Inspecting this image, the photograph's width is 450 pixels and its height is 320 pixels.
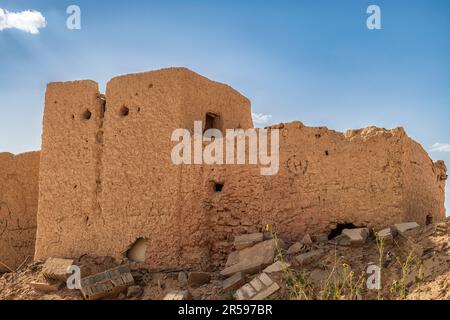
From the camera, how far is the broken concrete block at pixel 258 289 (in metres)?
6.07

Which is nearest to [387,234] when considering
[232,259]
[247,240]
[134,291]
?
[247,240]

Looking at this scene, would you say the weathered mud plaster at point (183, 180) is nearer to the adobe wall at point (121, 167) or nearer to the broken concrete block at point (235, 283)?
the adobe wall at point (121, 167)

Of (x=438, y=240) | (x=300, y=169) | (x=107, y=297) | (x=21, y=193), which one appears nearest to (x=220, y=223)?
(x=300, y=169)

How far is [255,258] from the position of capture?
6.91m

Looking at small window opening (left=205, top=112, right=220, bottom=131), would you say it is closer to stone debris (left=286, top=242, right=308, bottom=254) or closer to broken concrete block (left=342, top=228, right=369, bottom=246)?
stone debris (left=286, top=242, right=308, bottom=254)

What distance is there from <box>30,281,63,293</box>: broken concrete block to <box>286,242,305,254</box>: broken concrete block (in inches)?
140

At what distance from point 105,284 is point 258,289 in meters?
2.37

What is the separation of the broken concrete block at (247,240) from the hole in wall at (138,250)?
5.34 ft

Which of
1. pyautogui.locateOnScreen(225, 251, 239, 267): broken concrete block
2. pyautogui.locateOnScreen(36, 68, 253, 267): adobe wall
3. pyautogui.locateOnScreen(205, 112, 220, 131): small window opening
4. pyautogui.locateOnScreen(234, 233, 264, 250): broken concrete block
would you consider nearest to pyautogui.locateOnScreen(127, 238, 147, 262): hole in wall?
pyautogui.locateOnScreen(36, 68, 253, 267): adobe wall

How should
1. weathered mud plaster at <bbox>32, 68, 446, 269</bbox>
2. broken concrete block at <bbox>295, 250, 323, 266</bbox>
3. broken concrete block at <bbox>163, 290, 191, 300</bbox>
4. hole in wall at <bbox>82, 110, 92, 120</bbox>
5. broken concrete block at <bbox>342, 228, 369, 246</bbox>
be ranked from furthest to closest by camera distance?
1. hole in wall at <bbox>82, 110, 92, 120</bbox>
2. weathered mud plaster at <bbox>32, 68, 446, 269</bbox>
3. broken concrete block at <bbox>342, 228, 369, 246</bbox>
4. broken concrete block at <bbox>295, 250, 323, 266</bbox>
5. broken concrete block at <bbox>163, 290, 191, 300</bbox>

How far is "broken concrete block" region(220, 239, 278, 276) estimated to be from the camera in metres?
6.73

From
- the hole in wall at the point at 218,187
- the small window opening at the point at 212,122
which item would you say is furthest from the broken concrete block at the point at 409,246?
the small window opening at the point at 212,122

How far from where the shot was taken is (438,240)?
20.0ft

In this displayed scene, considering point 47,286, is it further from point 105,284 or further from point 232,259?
point 232,259
